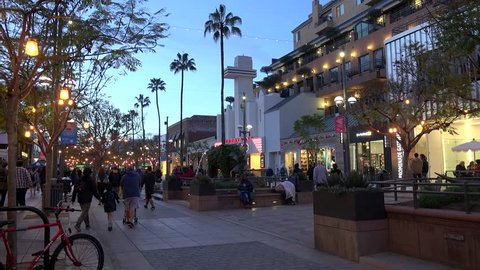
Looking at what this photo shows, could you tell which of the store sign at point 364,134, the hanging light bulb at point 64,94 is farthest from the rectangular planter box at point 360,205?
the store sign at point 364,134

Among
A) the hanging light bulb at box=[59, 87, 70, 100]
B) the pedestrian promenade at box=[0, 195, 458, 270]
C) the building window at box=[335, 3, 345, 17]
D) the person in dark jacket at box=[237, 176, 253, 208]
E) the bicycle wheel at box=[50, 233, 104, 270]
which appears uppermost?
the building window at box=[335, 3, 345, 17]

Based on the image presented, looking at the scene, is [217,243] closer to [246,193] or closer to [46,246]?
[46,246]

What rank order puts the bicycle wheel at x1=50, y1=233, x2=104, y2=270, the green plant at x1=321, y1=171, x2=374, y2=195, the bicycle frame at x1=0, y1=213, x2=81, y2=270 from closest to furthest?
the bicycle frame at x1=0, y1=213, x2=81, y2=270
the bicycle wheel at x1=50, y1=233, x2=104, y2=270
the green plant at x1=321, y1=171, x2=374, y2=195

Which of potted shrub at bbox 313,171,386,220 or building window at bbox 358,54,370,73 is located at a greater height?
building window at bbox 358,54,370,73

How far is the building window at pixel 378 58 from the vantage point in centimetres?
3980

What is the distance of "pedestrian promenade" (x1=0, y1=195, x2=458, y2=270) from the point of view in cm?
858

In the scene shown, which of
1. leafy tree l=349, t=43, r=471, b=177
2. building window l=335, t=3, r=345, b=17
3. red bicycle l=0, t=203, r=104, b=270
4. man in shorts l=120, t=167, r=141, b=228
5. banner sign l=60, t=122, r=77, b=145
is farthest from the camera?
building window l=335, t=3, r=345, b=17

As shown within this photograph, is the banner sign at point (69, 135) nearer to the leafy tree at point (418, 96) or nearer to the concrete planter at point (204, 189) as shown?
the concrete planter at point (204, 189)

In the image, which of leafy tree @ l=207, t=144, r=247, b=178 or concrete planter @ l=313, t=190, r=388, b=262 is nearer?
concrete planter @ l=313, t=190, r=388, b=262

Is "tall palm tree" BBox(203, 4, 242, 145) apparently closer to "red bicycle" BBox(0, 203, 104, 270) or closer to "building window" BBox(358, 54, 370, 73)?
"building window" BBox(358, 54, 370, 73)

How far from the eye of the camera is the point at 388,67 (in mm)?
34500

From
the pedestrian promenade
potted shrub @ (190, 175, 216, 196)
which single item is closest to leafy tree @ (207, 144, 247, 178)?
potted shrub @ (190, 175, 216, 196)

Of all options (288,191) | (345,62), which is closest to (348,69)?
(345,62)

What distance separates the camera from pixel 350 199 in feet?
A: 28.8
